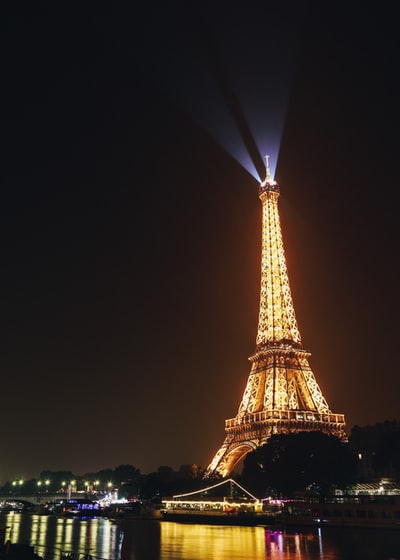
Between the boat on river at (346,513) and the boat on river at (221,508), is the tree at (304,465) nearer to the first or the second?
the boat on river at (346,513)

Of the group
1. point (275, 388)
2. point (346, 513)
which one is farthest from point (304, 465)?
point (275, 388)

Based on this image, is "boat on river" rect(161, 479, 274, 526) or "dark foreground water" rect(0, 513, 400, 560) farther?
"boat on river" rect(161, 479, 274, 526)

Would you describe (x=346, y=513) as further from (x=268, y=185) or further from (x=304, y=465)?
(x=268, y=185)

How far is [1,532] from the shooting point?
113 feet

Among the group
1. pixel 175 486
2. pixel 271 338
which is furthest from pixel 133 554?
pixel 175 486

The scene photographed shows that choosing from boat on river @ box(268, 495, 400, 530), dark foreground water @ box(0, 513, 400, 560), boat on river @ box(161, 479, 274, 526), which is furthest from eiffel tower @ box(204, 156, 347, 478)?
dark foreground water @ box(0, 513, 400, 560)

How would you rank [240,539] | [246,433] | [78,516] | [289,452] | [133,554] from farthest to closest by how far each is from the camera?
1. [78,516]
2. [246,433]
3. [289,452]
4. [240,539]
5. [133,554]

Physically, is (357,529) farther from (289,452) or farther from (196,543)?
(196,543)

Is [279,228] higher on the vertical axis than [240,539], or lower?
higher

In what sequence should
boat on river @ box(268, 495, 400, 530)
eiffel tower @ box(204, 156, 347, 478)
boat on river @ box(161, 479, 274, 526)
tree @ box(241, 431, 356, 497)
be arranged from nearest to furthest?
boat on river @ box(268, 495, 400, 530), boat on river @ box(161, 479, 274, 526), tree @ box(241, 431, 356, 497), eiffel tower @ box(204, 156, 347, 478)

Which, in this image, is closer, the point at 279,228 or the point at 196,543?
the point at 196,543

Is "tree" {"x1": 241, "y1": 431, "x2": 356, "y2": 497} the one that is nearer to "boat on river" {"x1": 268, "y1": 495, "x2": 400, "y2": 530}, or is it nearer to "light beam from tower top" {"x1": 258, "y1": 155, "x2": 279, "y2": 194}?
"boat on river" {"x1": 268, "y1": 495, "x2": 400, "y2": 530}

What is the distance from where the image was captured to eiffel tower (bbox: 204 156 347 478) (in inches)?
3666

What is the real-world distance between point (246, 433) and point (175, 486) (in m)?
26.8
